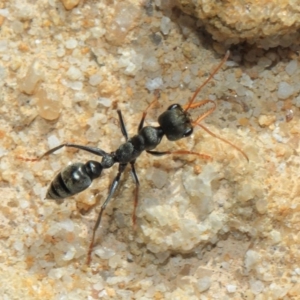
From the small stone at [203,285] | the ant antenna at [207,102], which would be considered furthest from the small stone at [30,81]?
the small stone at [203,285]

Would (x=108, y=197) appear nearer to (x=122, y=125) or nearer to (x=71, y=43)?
(x=122, y=125)

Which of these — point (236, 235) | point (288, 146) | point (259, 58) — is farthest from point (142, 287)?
Answer: point (259, 58)

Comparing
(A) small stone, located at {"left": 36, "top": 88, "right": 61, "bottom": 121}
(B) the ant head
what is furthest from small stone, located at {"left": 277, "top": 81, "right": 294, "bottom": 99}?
(A) small stone, located at {"left": 36, "top": 88, "right": 61, "bottom": 121}

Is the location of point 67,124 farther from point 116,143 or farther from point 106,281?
point 106,281

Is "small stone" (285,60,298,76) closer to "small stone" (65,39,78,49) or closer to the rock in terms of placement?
the rock

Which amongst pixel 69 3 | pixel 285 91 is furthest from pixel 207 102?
pixel 69 3

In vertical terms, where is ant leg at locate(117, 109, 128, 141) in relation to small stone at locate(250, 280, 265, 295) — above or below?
above
